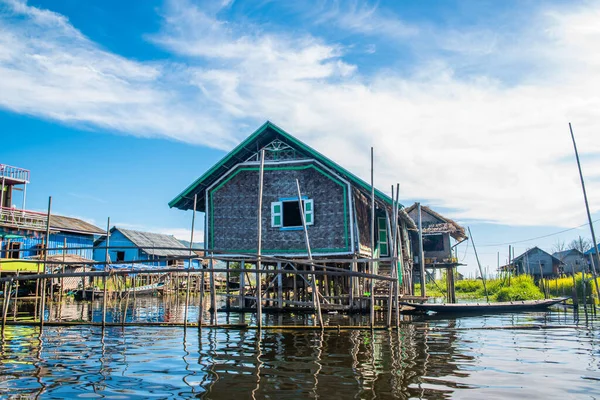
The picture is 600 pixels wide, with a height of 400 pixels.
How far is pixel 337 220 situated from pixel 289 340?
24.9 ft

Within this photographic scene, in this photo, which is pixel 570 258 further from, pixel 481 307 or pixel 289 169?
pixel 289 169

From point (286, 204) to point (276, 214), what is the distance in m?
0.82

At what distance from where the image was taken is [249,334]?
40.8 feet

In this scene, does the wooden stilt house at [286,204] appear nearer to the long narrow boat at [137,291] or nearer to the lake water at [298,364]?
the lake water at [298,364]

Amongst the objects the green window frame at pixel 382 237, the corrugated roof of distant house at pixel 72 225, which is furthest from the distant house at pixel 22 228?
the green window frame at pixel 382 237

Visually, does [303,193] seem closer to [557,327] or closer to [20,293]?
[557,327]

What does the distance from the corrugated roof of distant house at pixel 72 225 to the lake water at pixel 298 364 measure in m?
21.0

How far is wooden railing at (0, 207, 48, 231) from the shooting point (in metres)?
25.1

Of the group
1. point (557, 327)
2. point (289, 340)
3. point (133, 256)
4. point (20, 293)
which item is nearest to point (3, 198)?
point (20, 293)

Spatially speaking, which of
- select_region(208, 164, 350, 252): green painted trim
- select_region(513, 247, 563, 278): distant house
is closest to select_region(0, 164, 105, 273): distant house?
select_region(208, 164, 350, 252): green painted trim

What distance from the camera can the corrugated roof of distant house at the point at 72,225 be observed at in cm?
3195

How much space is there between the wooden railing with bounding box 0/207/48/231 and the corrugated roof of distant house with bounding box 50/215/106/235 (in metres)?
4.08

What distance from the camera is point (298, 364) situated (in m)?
8.14

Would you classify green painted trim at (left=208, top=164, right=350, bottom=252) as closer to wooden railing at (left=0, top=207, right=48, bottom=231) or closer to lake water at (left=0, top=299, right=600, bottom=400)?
lake water at (left=0, top=299, right=600, bottom=400)
